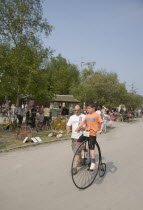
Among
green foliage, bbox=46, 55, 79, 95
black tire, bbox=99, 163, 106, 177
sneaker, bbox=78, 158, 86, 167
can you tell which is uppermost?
green foliage, bbox=46, 55, 79, 95

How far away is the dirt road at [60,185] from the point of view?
3895 millimetres

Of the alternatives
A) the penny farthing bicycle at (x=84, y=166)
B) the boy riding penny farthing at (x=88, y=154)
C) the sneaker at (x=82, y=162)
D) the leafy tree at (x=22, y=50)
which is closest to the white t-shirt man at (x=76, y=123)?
the boy riding penny farthing at (x=88, y=154)

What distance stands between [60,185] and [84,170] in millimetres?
659

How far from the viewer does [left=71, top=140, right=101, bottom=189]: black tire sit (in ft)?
15.2

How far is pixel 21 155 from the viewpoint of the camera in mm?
7613

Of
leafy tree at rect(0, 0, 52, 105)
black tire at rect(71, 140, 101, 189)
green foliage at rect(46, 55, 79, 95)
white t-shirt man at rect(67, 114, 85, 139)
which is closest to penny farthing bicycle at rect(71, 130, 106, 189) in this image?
black tire at rect(71, 140, 101, 189)

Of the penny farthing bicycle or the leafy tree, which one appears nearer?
the penny farthing bicycle

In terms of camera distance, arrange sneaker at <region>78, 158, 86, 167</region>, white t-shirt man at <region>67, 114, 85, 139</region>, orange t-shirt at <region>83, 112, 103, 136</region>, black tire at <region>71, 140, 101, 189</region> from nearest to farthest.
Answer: black tire at <region>71, 140, 101, 189</region>, sneaker at <region>78, 158, 86, 167</region>, orange t-shirt at <region>83, 112, 103, 136</region>, white t-shirt man at <region>67, 114, 85, 139</region>

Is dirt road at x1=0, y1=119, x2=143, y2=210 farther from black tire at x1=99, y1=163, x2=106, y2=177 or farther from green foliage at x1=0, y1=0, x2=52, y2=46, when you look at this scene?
green foliage at x1=0, y1=0, x2=52, y2=46

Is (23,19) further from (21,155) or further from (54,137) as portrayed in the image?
(21,155)

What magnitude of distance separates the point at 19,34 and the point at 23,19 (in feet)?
3.57

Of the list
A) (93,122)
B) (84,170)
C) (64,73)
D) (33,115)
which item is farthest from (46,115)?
(64,73)

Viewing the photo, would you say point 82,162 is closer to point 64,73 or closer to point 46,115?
point 46,115

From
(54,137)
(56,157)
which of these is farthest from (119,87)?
(56,157)
